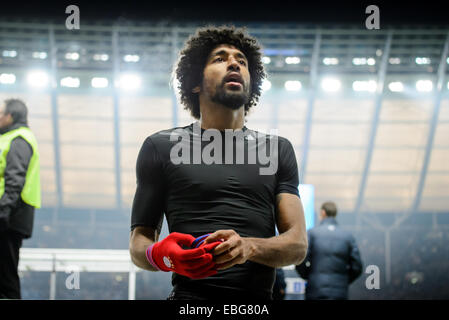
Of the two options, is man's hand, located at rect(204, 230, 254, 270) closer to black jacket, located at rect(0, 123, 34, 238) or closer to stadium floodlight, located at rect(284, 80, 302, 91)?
black jacket, located at rect(0, 123, 34, 238)

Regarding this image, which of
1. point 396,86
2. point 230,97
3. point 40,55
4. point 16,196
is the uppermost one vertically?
point 40,55

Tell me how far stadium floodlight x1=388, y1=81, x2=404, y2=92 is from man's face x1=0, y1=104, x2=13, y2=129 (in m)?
11.2

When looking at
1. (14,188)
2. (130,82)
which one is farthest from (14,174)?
(130,82)

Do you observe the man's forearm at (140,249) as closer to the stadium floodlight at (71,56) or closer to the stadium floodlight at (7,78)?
the stadium floodlight at (71,56)

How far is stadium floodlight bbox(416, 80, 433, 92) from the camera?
12406mm

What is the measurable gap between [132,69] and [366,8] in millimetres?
9843

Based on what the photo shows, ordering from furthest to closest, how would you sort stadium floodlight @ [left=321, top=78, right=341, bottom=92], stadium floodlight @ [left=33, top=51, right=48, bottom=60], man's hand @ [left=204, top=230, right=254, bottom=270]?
stadium floodlight @ [left=321, top=78, right=341, bottom=92] < stadium floodlight @ [left=33, top=51, right=48, bottom=60] < man's hand @ [left=204, top=230, right=254, bottom=270]

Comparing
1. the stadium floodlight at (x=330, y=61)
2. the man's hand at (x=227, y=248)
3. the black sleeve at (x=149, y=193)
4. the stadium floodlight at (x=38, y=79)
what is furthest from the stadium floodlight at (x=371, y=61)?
the man's hand at (x=227, y=248)

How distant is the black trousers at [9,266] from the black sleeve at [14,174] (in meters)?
0.12

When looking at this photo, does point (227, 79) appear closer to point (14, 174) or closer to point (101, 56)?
point (14, 174)

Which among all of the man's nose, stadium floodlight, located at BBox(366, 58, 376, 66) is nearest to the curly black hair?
the man's nose

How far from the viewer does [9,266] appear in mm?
2965

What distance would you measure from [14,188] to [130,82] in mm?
10052

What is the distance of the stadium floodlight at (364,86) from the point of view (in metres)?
12.5
